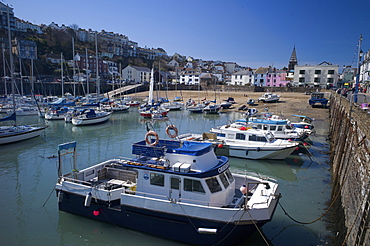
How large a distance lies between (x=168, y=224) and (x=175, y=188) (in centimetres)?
132

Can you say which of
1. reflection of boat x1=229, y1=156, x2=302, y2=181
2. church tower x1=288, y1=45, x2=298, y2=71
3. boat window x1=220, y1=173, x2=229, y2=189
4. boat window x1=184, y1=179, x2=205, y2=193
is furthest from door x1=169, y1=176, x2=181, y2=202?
church tower x1=288, y1=45, x2=298, y2=71

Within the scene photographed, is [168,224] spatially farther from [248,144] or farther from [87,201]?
[248,144]

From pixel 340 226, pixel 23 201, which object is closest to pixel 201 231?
pixel 340 226

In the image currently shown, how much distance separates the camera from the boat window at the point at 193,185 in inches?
387

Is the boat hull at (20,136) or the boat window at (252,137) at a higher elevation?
the boat window at (252,137)

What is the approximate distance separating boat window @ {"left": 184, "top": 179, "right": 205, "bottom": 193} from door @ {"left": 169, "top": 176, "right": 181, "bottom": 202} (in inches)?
10.9

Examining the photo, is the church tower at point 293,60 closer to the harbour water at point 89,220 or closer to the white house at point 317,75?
the white house at point 317,75

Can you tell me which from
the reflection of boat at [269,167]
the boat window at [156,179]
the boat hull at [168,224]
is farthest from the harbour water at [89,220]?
the boat window at [156,179]

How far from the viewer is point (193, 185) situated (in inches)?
392

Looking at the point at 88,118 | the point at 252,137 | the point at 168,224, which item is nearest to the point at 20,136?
the point at 88,118

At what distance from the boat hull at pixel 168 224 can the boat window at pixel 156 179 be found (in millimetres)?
1039

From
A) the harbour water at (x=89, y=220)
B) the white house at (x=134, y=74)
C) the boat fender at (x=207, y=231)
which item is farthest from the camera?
the white house at (x=134, y=74)

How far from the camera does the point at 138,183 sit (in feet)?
35.3

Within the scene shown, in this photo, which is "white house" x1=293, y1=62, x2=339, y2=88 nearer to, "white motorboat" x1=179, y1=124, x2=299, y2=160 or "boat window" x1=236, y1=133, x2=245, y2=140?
"white motorboat" x1=179, y1=124, x2=299, y2=160
